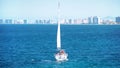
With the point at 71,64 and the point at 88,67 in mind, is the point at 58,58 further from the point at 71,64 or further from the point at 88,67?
the point at 88,67

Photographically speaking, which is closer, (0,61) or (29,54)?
(0,61)

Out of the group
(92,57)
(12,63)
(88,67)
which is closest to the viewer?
(88,67)

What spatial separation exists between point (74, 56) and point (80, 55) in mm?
2735

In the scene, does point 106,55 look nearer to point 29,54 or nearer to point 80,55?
point 80,55

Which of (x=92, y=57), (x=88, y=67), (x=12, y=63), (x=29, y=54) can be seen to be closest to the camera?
(x=88, y=67)

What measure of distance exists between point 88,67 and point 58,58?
10638 millimetres

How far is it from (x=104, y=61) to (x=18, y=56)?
23917 millimetres

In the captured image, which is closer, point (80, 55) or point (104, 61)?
point (104, 61)

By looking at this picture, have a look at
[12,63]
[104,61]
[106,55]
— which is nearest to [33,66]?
[12,63]

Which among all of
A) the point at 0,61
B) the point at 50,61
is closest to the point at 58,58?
the point at 50,61

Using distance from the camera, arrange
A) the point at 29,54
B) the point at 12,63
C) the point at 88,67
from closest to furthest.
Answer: the point at 88,67
the point at 12,63
the point at 29,54

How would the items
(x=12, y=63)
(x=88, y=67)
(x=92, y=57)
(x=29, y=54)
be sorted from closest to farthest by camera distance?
1. (x=88, y=67)
2. (x=12, y=63)
3. (x=92, y=57)
4. (x=29, y=54)

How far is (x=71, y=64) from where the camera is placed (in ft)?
266

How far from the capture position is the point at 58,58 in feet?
279
